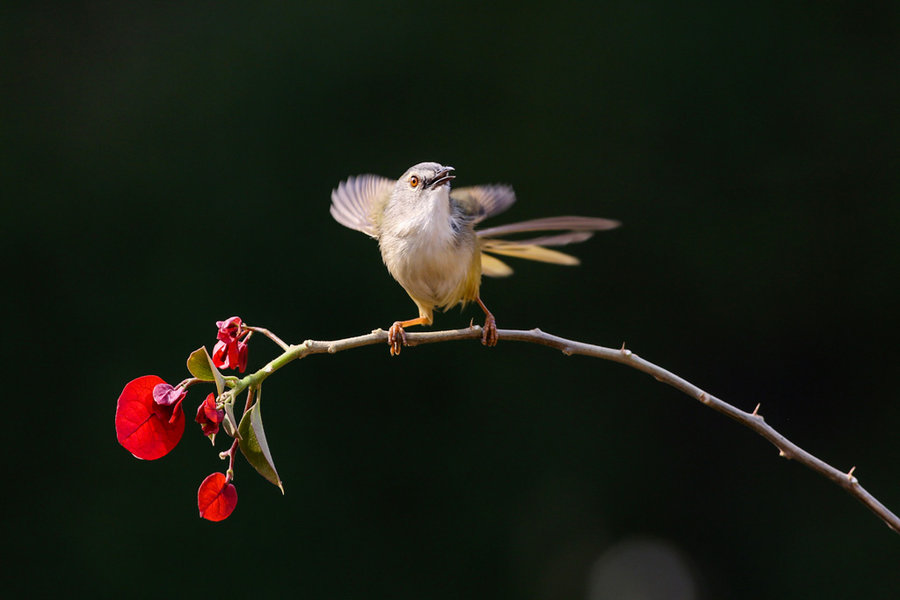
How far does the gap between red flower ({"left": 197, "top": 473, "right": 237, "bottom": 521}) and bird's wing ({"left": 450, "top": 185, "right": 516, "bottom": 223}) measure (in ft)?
3.54

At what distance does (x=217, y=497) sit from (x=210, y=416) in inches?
5.1

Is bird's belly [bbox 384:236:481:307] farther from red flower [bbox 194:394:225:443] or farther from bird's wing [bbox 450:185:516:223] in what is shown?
red flower [bbox 194:394:225:443]

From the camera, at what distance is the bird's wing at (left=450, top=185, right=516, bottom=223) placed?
2.06 meters

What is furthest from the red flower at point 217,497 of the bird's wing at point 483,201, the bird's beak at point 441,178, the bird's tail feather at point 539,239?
the bird's wing at point 483,201

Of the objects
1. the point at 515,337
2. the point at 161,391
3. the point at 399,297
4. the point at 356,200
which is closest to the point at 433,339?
the point at 515,337

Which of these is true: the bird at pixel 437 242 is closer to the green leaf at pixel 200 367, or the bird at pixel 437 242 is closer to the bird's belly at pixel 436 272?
the bird's belly at pixel 436 272

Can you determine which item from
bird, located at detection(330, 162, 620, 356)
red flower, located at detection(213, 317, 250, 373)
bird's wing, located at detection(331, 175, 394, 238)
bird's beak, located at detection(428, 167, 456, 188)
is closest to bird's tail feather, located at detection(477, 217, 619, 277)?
bird, located at detection(330, 162, 620, 356)

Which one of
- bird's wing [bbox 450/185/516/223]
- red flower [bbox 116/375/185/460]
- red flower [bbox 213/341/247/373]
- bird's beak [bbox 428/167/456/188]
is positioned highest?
bird's beak [bbox 428/167/456/188]

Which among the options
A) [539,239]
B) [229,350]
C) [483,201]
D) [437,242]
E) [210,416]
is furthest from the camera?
[483,201]

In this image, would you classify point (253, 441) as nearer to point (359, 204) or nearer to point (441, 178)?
point (441, 178)

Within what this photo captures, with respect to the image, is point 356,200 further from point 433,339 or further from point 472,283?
point 433,339

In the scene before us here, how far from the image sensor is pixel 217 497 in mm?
1062

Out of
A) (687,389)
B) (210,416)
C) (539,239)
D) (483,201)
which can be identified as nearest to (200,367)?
(210,416)

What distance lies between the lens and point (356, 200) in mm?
2285
